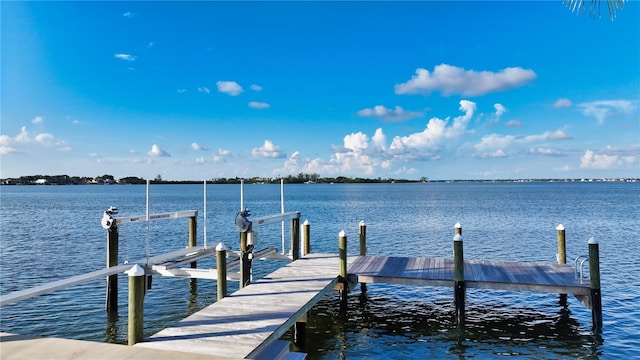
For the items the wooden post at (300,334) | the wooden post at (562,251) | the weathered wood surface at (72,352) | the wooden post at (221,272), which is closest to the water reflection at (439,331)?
the wooden post at (562,251)

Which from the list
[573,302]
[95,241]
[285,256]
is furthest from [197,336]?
[95,241]

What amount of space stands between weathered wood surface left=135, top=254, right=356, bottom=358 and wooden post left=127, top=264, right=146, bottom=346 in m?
0.17

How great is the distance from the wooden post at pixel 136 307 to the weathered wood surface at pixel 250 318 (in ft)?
0.56

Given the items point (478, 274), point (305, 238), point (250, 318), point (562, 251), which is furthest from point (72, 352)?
point (562, 251)

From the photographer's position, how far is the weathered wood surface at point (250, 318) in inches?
247

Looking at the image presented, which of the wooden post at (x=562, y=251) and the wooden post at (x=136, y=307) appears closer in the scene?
the wooden post at (x=136, y=307)

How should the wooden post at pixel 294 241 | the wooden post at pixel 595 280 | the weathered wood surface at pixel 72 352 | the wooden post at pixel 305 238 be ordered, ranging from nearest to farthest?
the weathered wood surface at pixel 72 352
the wooden post at pixel 595 280
the wooden post at pixel 294 241
the wooden post at pixel 305 238

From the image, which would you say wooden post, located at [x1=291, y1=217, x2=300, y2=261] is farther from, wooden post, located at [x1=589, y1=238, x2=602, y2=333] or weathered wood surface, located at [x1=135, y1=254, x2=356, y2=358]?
wooden post, located at [x1=589, y1=238, x2=602, y2=333]

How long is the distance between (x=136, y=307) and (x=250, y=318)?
77.4 inches

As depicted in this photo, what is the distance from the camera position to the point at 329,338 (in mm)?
10367

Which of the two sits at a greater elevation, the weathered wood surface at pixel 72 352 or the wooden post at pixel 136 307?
the wooden post at pixel 136 307

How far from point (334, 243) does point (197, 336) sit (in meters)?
18.9

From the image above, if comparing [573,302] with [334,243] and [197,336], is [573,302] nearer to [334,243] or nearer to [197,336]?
[197,336]

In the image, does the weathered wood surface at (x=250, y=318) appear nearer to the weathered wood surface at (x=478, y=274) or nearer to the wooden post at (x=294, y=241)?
the weathered wood surface at (x=478, y=274)
